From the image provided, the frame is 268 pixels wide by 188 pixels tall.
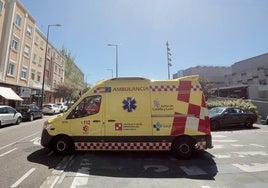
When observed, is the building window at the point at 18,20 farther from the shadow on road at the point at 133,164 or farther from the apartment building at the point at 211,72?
the apartment building at the point at 211,72

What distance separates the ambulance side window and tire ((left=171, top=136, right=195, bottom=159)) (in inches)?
110

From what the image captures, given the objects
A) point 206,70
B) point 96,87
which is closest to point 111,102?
point 96,87

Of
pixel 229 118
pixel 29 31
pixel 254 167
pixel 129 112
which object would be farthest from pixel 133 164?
pixel 29 31

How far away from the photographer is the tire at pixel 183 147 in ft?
25.1

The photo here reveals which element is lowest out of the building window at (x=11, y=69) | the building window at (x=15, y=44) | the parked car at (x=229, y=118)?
the parked car at (x=229, y=118)

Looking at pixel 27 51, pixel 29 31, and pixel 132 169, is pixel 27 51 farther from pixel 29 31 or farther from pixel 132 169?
pixel 132 169

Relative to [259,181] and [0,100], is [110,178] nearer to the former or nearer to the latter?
[259,181]

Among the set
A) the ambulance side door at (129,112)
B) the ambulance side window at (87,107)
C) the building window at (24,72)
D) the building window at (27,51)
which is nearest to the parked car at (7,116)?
the ambulance side window at (87,107)

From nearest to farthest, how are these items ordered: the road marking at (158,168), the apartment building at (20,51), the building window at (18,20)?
the road marking at (158,168)
the apartment building at (20,51)
the building window at (18,20)

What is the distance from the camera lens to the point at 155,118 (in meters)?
7.74

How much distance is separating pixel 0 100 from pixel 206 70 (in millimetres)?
83283

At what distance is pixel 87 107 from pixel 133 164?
246cm

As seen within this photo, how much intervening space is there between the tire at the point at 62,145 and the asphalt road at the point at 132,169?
10.0 inches

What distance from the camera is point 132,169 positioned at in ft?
21.2
